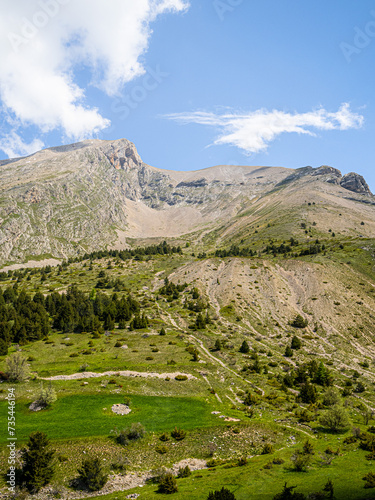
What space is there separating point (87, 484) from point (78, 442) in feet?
18.0

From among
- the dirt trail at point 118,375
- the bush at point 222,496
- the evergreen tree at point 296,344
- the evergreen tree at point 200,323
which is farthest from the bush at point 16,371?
the evergreen tree at point 296,344

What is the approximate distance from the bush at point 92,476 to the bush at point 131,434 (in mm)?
5707

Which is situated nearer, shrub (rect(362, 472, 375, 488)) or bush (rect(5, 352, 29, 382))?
shrub (rect(362, 472, 375, 488))

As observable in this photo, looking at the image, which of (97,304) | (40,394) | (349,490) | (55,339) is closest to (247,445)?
(349,490)

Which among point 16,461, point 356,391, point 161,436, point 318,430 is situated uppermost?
point 16,461

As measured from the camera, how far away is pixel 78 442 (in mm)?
30016

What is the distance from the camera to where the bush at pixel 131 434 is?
31.2 meters

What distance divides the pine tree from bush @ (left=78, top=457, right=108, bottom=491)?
2.82 m

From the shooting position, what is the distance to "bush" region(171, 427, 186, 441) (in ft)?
108

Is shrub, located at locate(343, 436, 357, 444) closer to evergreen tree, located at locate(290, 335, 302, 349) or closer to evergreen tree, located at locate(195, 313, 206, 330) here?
evergreen tree, located at locate(290, 335, 302, 349)

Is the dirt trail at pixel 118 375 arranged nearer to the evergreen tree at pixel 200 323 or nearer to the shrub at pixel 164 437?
the shrub at pixel 164 437

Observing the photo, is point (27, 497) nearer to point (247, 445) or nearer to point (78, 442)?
point (78, 442)

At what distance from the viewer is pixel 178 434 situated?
33219 mm

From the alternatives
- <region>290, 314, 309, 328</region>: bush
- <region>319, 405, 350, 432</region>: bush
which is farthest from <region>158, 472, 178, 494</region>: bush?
<region>290, 314, 309, 328</region>: bush
